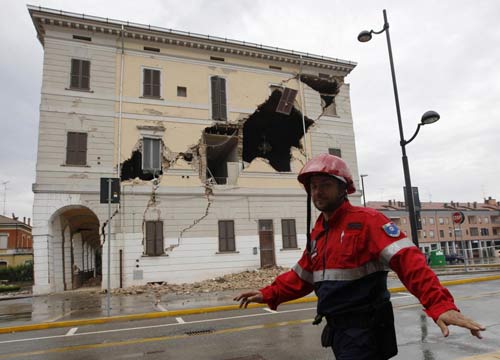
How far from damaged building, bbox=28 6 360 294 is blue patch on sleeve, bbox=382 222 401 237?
1689 centimetres

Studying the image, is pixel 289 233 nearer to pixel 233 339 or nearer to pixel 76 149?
pixel 76 149

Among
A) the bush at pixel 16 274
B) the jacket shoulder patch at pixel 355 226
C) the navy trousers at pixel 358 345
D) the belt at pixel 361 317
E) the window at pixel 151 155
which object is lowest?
the bush at pixel 16 274

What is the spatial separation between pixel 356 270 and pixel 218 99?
19956mm

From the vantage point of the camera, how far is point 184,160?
20000mm

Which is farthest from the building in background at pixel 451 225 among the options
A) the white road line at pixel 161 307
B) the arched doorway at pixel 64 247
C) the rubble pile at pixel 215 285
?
the white road line at pixel 161 307

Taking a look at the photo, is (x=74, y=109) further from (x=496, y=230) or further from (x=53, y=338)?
(x=496, y=230)

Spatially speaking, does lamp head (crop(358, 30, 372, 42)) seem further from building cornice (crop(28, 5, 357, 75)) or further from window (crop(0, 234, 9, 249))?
window (crop(0, 234, 9, 249))

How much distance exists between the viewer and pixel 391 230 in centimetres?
230

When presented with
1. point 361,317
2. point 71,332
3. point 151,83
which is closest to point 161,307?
point 71,332

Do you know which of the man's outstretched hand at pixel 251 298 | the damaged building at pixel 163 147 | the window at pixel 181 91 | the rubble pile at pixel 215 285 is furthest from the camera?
the window at pixel 181 91

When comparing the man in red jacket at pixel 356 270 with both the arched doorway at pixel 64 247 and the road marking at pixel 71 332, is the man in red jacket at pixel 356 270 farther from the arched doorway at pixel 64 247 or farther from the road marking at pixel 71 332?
the arched doorway at pixel 64 247

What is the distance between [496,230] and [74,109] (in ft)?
293

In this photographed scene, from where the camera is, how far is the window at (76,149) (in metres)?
17.9

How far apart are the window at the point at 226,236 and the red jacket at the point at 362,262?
17431 millimetres
